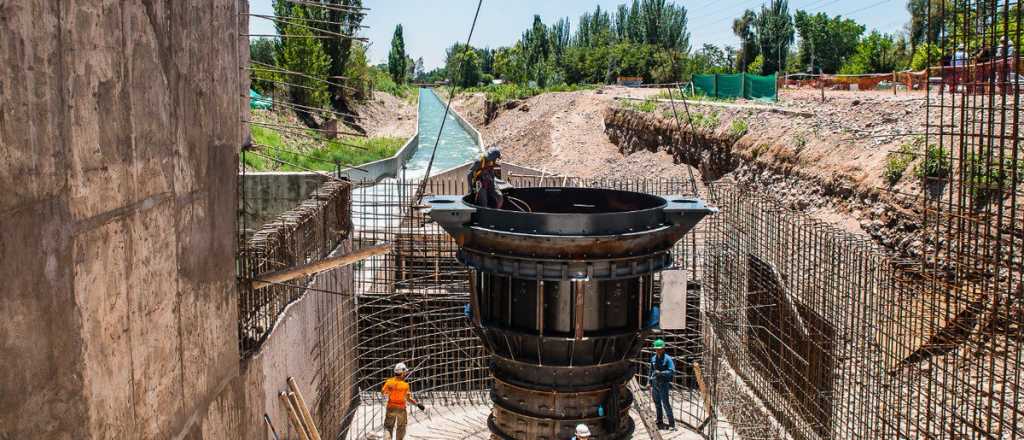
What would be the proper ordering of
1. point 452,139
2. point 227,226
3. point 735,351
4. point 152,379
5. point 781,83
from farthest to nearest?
point 452,139 → point 781,83 → point 735,351 → point 227,226 → point 152,379

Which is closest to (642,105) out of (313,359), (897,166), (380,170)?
(380,170)

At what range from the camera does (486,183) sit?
27.3 feet

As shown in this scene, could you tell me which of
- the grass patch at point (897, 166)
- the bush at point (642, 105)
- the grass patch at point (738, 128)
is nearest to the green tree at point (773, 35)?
the bush at point (642, 105)

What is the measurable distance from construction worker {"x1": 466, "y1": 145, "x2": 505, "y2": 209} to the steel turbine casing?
36cm

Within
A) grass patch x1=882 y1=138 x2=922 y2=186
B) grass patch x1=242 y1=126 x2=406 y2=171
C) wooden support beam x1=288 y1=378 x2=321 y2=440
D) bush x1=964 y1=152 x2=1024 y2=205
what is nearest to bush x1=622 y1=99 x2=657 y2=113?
grass patch x1=242 y1=126 x2=406 y2=171

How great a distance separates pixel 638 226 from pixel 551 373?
1433 millimetres

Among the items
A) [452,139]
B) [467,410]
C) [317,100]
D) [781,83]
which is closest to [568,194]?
[467,410]

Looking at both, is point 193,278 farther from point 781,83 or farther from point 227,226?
point 781,83

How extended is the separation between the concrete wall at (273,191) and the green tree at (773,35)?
5852 cm

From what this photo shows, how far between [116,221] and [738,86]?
4314cm

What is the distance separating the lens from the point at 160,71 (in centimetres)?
691

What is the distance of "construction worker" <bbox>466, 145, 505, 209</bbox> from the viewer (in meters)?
8.20

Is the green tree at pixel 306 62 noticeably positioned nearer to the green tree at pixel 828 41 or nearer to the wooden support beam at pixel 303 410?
the wooden support beam at pixel 303 410

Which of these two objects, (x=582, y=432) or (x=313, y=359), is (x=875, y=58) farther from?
(x=582, y=432)
